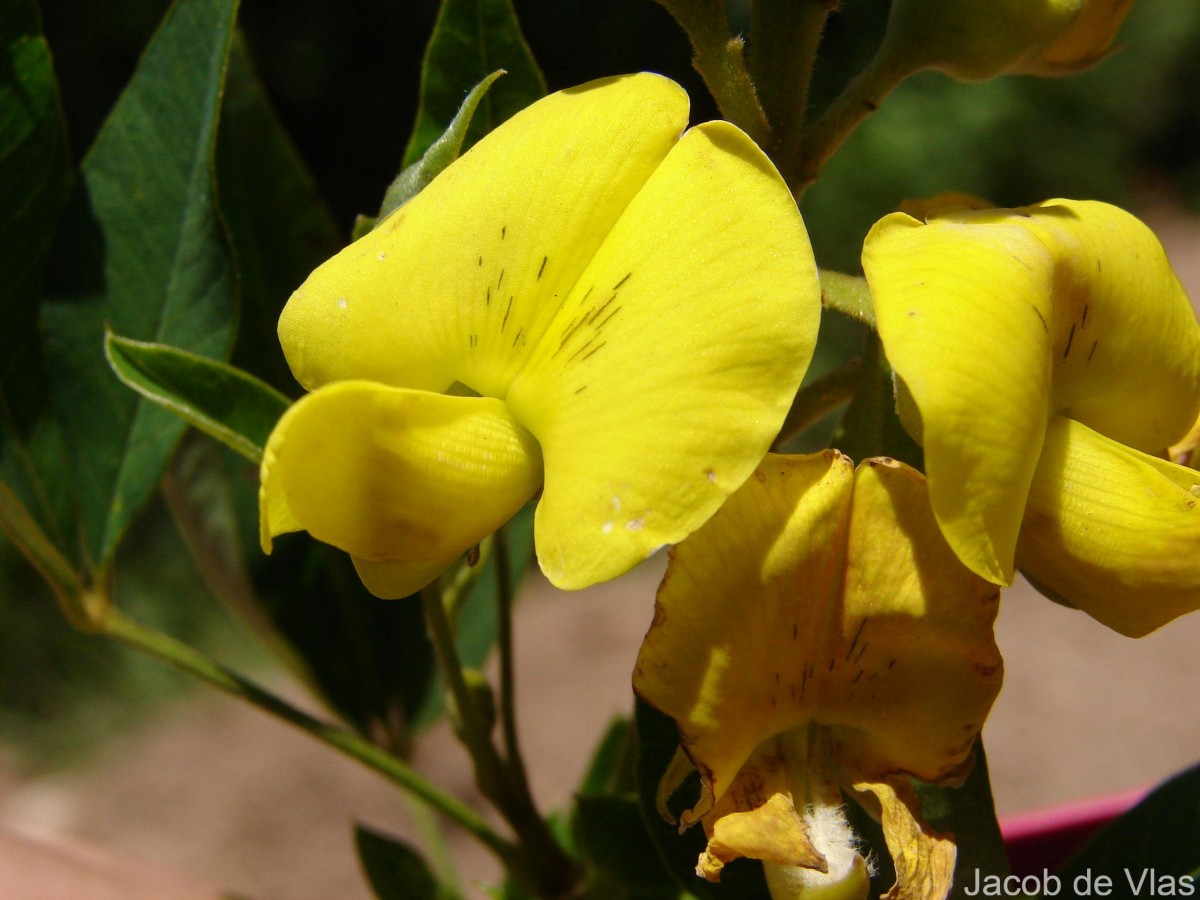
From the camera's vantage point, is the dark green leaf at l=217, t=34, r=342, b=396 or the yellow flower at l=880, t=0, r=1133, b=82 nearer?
the yellow flower at l=880, t=0, r=1133, b=82

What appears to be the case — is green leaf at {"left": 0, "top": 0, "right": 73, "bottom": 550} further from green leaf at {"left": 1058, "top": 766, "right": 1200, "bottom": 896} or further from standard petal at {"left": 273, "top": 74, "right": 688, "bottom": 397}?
green leaf at {"left": 1058, "top": 766, "right": 1200, "bottom": 896}

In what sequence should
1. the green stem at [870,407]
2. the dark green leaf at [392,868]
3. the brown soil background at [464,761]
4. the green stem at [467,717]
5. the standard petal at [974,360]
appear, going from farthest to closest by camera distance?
the brown soil background at [464,761] → the dark green leaf at [392,868] → the green stem at [467,717] → the green stem at [870,407] → the standard petal at [974,360]

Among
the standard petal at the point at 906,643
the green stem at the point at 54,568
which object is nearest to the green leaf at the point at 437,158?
the standard petal at the point at 906,643

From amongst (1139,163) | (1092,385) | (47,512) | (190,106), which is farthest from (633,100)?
(1139,163)

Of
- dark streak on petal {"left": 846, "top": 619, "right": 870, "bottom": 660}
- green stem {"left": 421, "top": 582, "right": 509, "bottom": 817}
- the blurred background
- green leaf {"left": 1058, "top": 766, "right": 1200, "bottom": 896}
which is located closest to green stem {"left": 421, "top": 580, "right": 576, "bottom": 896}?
green stem {"left": 421, "top": 582, "right": 509, "bottom": 817}

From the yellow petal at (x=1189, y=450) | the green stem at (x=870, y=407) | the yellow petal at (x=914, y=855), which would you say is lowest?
the yellow petal at (x=914, y=855)

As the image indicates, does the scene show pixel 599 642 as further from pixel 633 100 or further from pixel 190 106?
pixel 633 100

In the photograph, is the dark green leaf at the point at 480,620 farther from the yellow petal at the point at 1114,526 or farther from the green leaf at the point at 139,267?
the yellow petal at the point at 1114,526
